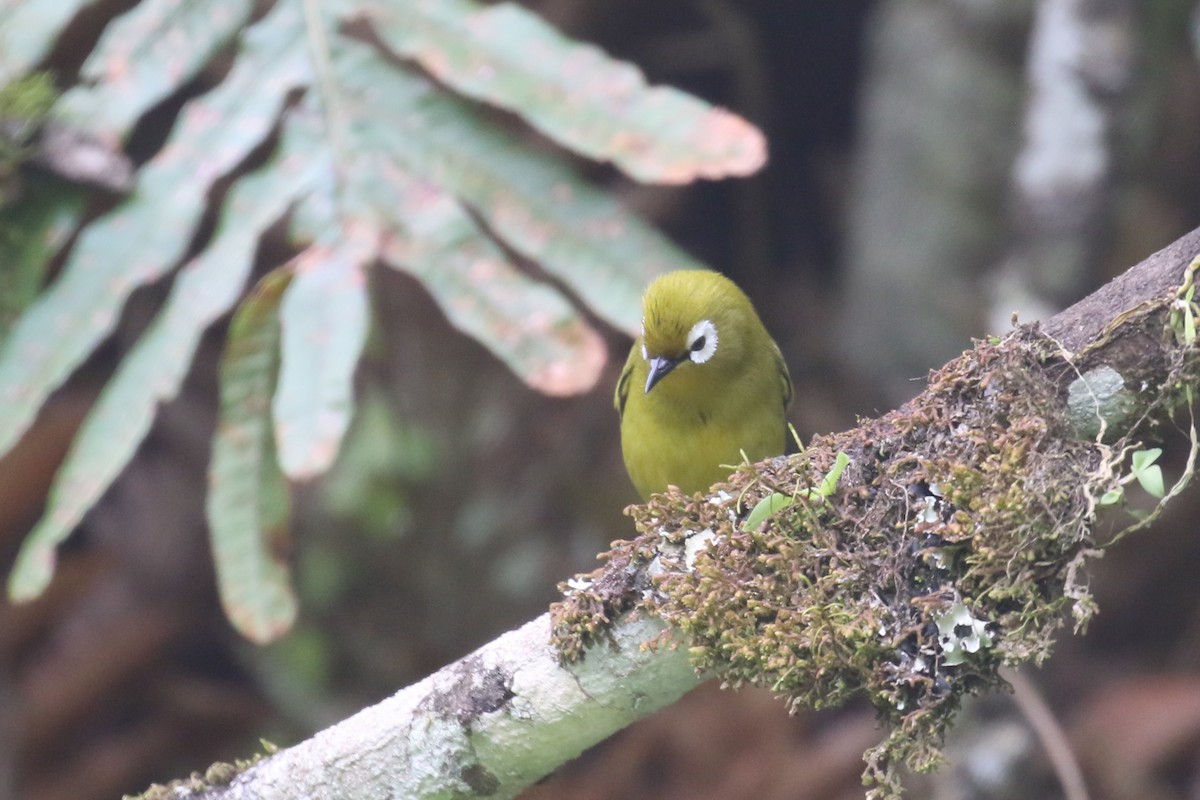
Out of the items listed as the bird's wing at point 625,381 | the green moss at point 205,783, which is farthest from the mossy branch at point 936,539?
the bird's wing at point 625,381

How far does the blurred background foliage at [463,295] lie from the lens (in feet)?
12.0

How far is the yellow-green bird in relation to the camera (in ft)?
12.6

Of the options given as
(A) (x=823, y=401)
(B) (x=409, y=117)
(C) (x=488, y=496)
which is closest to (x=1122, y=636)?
(A) (x=823, y=401)

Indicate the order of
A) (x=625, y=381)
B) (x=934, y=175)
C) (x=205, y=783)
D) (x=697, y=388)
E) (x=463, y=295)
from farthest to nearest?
1. (x=934, y=175)
2. (x=625, y=381)
3. (x=697, y=388)
4. (x=463, y=295)
5. (x=205, y=783)

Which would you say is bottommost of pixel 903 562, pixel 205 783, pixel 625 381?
pixel 903 562

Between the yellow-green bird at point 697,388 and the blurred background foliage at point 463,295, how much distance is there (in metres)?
0.25

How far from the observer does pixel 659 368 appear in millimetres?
3836

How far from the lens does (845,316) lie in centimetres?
649

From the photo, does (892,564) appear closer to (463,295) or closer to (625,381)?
(463,295)

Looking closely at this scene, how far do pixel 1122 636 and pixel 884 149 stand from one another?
2.56 m

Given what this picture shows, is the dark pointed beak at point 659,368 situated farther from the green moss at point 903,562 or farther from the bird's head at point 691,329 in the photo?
the green moss at point 903,562

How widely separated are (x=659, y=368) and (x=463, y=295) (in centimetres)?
65

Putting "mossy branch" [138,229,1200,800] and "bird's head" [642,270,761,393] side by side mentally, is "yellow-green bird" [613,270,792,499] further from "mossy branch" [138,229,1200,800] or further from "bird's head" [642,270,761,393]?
"mossy branch" [138,229,1200,800]

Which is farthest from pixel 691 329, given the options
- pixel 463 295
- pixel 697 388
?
pixel 463 295
